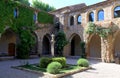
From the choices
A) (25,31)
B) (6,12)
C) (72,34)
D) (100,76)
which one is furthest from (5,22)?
(100,76)

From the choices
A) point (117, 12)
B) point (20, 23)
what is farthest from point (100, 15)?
point (20, 23)

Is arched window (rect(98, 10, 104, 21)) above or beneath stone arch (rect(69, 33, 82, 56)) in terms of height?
above

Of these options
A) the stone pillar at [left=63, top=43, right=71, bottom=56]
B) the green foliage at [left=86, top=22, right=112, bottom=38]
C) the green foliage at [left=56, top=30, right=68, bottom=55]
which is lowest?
the stone pillar at [left=63, top=43, right=71, bottom=56]

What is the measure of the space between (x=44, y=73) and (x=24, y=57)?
9.85m

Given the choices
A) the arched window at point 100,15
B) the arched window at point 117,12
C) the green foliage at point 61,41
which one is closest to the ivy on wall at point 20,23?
the green foliage at point 61,41

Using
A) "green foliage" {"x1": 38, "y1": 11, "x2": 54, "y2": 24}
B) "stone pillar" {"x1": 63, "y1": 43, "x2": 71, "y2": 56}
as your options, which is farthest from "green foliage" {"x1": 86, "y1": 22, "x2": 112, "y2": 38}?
"green foliage" {"x1": 38, "y1": 11, "x2": 54, "y2": 24}

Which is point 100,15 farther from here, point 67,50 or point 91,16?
point 67,50

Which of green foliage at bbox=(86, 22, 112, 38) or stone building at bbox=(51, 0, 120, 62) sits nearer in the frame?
green foliage at bbox=(86, 22, 112, 38)

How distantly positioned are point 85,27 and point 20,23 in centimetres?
854

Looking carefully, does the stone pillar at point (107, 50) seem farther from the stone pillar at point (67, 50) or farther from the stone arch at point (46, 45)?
the stone arch at point (46, 45)

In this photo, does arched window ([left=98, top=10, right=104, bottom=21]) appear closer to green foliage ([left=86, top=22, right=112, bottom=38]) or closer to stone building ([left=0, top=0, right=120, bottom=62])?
stone building ([left=0, top=0, right=120, bottom=62])

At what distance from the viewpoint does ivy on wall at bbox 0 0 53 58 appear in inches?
686

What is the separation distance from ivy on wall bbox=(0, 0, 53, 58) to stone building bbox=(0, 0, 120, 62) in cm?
218

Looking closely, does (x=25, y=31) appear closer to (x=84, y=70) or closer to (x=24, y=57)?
(x=24, y=57)
